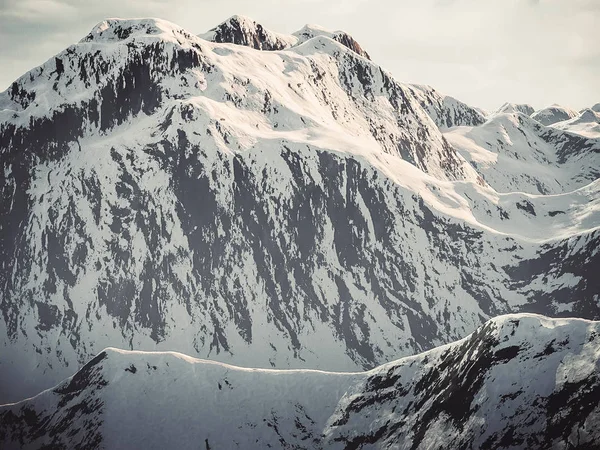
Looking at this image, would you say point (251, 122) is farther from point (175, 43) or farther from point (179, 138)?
point (175, 43)

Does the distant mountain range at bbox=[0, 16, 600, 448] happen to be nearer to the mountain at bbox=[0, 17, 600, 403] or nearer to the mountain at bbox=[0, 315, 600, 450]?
the mountain at bbox=[0, 17, 600, 403]

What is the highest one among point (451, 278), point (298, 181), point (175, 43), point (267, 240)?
point (175, 43)

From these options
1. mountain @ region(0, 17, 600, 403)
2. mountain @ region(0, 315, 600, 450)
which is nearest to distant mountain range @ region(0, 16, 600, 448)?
mountain @ region(0, 17, 600, 403)

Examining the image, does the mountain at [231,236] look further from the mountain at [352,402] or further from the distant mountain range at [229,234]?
the mountain at [352,402]

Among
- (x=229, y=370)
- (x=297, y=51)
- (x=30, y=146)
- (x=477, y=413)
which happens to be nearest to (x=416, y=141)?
(x=297, y=51)

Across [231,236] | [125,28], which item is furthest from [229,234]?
[125,28]

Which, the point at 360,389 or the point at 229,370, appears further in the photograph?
the point at 229,370
